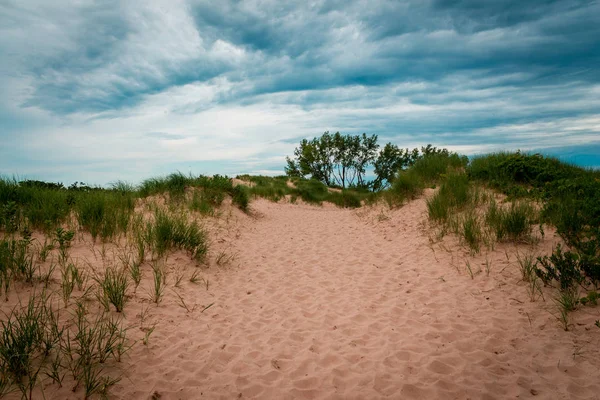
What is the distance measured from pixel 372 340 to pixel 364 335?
0.15 meters

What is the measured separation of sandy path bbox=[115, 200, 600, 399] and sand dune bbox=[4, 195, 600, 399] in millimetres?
15

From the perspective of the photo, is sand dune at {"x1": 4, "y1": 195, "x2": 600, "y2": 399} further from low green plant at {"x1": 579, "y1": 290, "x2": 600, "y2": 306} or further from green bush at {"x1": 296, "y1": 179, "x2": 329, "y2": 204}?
green bush at {"x1": 296, "y1": 179, "x2": 329, "y2": 204}

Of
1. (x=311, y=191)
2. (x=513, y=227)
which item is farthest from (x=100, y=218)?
(x=311, y=191)

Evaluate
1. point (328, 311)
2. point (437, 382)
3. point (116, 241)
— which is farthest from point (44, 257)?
point (437, 382)

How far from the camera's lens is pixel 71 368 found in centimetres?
312

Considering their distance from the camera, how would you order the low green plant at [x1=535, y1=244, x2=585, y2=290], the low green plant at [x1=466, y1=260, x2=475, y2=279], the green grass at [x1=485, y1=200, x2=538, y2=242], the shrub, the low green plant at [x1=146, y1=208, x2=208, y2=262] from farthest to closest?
the shrub → the green grass at [x1=485, y1=200, x2=538, y2=242] → the low green plant at [x1=146, y1=208, x2=208, y2=262] → the low green plant at [x1=466, y1=260, x2=475, y2=279] → the low green plant at [x1=535, y1=244, x2=585, y2=290]

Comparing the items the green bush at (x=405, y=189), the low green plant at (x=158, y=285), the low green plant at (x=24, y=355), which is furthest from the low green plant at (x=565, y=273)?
the green bush at (x=405, y=189)

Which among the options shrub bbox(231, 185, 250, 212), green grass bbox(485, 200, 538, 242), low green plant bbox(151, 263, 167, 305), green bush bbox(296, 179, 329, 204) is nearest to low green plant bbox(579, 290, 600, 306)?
green grass bbox(485, 200, 538, 242)

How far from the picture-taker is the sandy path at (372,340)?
3.28 meters

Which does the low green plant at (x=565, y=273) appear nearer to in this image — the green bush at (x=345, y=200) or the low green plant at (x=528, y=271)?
the low green plant at (x=528, y=271)

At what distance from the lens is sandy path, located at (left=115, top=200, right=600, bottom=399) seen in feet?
10.7

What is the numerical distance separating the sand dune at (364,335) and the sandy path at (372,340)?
0.01m

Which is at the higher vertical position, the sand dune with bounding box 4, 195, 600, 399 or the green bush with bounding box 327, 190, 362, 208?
the green bush with bounding box 327, 190, 362, 208

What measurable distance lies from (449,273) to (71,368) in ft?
19.4
